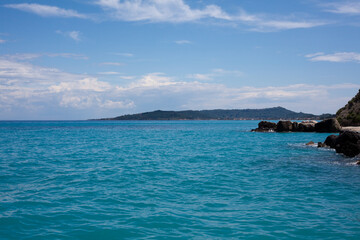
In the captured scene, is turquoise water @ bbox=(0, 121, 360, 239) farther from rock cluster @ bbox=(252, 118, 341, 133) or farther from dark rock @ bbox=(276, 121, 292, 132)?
dark rock @ bbox=(276, 121, 292, 132)

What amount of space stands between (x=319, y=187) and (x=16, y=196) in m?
A: 14.8

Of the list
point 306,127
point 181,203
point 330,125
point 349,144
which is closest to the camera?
point 181,203

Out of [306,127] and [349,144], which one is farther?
[306,127]

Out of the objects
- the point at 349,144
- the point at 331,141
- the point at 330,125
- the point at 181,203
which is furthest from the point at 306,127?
the point at 181,203

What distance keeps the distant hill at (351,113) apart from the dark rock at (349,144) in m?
48.9

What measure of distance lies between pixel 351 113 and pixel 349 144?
5834cm

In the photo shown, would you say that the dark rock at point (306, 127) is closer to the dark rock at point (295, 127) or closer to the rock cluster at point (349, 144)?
the dark rock at point (295, 127)

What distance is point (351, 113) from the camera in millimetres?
78125

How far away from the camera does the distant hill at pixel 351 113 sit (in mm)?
73062

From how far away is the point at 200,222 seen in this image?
10031 millimetres

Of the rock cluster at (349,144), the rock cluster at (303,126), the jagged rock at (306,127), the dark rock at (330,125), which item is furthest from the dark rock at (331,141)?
the jagged rock at (306,127)

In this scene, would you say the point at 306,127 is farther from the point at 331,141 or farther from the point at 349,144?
the point at 349,144

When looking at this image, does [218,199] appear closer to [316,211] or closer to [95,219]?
[316,211]

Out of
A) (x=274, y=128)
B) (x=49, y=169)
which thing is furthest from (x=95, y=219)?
(x=274, y=128)
